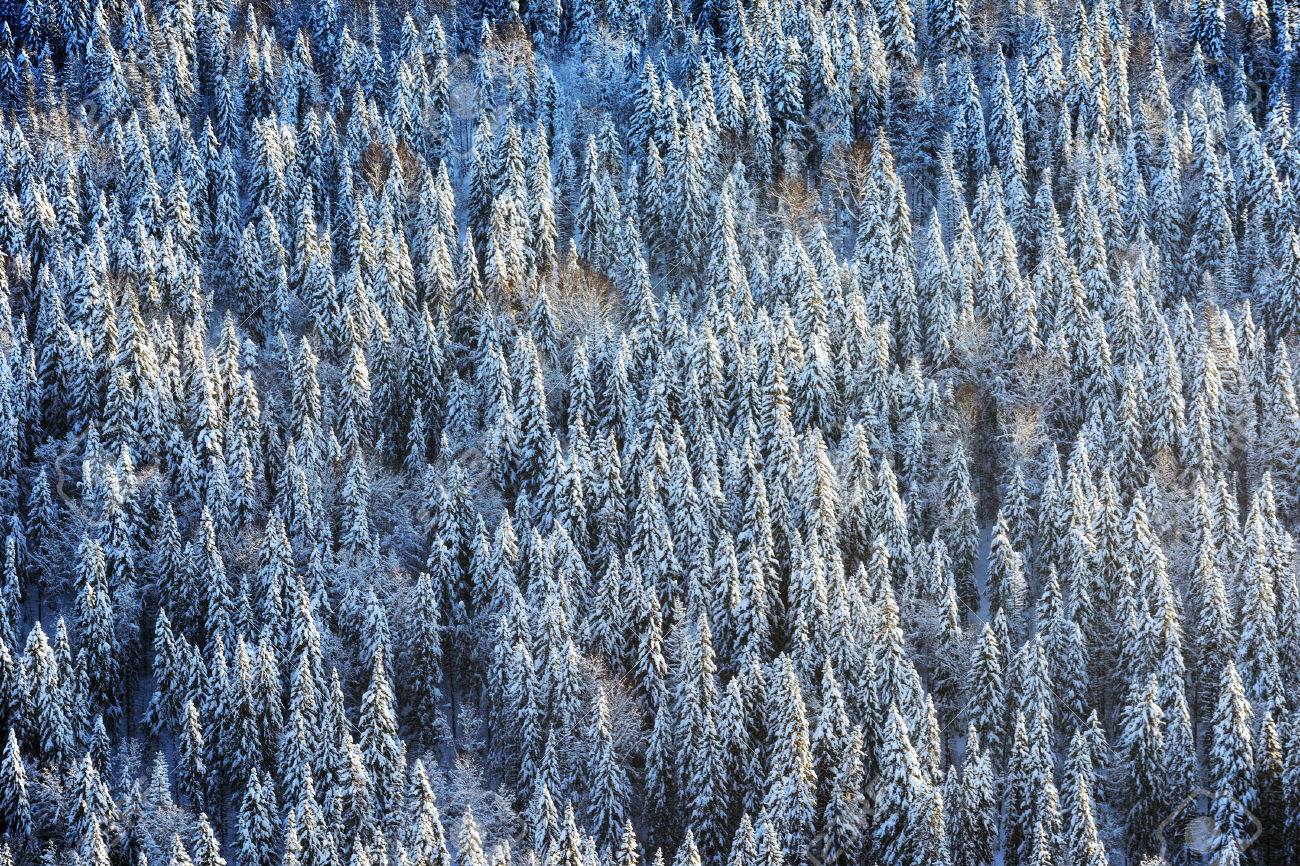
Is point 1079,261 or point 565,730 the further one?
point 1079,261

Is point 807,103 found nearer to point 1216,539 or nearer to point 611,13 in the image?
point 611,13

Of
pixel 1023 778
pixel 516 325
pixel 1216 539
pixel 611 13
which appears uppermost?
pixel 611 13

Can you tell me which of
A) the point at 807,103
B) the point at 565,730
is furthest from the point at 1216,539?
the point at 807,103

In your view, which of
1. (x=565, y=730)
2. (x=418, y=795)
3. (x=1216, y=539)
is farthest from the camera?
(x=1216, y=539)

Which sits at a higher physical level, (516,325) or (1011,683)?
(516,325)

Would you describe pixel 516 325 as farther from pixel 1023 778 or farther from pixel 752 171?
pixel 1023 778

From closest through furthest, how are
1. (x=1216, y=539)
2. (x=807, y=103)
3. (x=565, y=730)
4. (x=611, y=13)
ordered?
(x=565, y=730) → (x=1216, y=539) → (x=807, y=103) → (x=611, y=13)

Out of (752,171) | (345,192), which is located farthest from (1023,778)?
(345,192)
